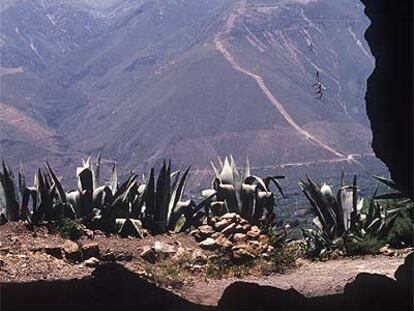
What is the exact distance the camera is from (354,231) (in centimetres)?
1140

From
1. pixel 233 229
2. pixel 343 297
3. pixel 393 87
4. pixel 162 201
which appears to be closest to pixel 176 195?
pixel 162 201

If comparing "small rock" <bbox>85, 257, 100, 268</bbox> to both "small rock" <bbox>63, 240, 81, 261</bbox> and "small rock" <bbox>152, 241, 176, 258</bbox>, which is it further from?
"small rock" <bbox>152, 241, 176, 258</bbox>

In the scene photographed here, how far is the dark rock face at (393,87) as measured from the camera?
6469 mm

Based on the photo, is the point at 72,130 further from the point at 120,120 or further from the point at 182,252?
the point at 182,252

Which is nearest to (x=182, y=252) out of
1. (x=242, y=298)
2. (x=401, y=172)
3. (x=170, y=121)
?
(x=242, y=298)

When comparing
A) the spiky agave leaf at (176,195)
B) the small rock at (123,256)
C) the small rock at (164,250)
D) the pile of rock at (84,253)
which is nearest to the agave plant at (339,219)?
the spiky agave leaf at (176,195)

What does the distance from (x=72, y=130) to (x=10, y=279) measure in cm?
18954

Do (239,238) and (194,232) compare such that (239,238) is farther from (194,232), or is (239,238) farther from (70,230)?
(70,230)

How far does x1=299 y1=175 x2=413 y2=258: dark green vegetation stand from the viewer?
35.9ft

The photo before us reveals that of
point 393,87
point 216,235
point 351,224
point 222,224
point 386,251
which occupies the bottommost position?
point 386,251

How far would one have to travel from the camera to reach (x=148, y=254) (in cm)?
1022

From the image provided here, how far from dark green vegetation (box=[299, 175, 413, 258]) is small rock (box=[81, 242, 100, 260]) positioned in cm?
311

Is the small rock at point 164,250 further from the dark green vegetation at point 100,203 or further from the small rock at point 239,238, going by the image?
the small rock at point 239,238

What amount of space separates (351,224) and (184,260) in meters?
2.81
